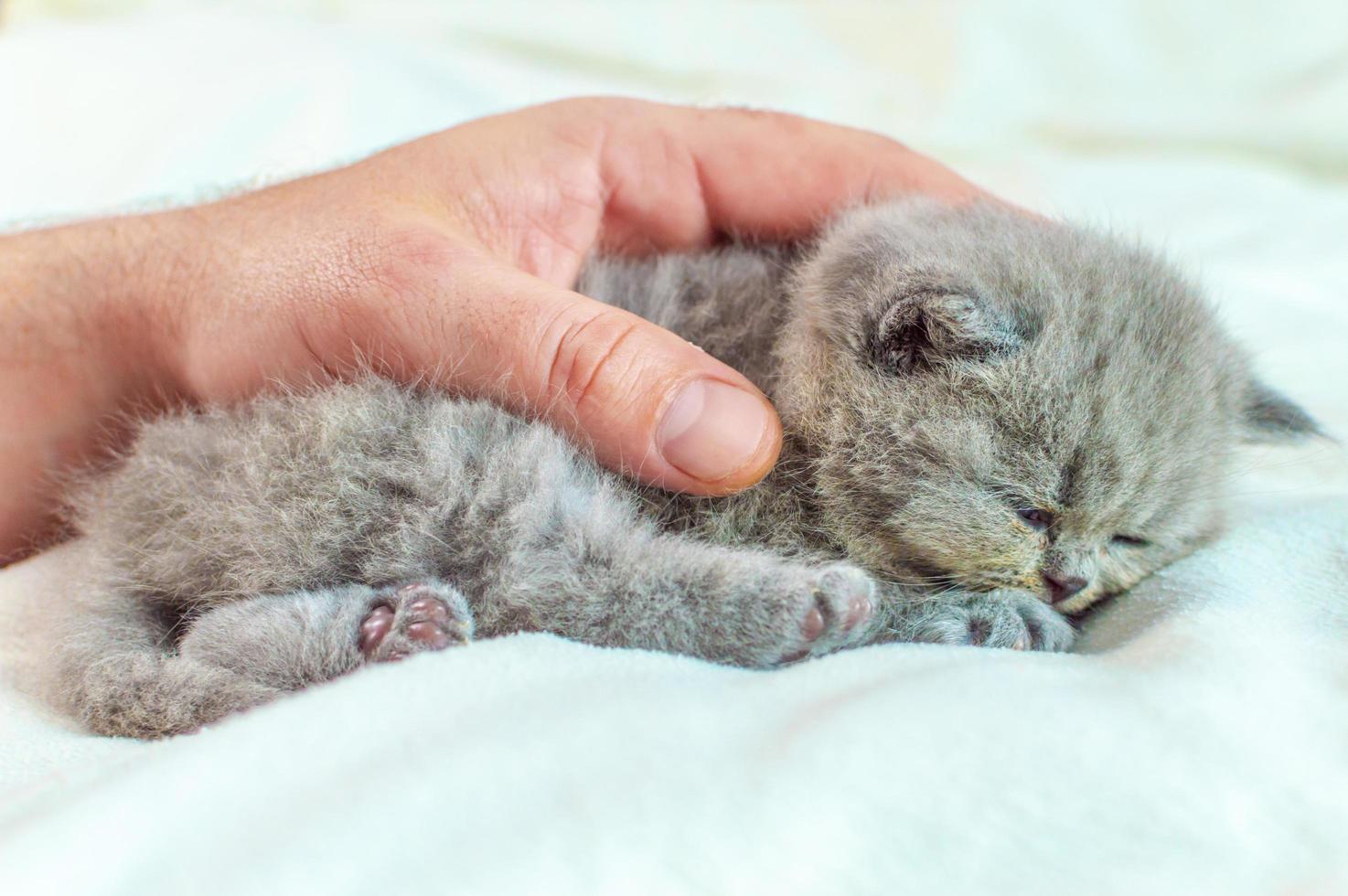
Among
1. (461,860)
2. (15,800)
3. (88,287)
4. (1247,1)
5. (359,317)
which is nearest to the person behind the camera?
(461,860)

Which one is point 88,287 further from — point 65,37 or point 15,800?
point 65,37

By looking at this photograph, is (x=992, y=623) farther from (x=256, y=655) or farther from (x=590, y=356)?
(x=256, y=655)

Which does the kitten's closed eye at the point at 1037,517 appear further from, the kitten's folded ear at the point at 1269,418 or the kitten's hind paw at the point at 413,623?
the kitten's hind paw at the point at 413,623

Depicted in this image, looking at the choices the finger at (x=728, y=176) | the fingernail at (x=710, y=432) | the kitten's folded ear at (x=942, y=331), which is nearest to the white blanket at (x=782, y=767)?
the fingernail at (x=710, y=432)

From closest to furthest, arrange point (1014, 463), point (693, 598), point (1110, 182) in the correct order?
1. point (693, 598)
2. point (1014, 463)
3. point (1110, 182)

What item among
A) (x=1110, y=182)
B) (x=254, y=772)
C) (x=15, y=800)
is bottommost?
(x=15, y=800)

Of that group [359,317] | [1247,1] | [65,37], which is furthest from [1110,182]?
[65,37]
